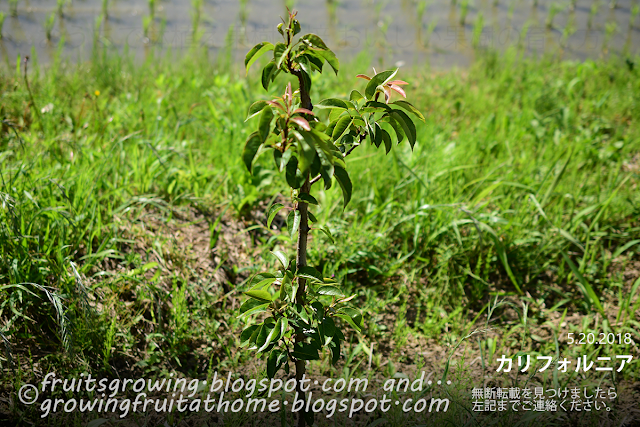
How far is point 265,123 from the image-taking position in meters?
1.12

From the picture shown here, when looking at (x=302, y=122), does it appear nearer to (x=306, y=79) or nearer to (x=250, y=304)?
(x=306, y=79)

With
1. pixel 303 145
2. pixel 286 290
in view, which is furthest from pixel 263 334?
pixel 303 145

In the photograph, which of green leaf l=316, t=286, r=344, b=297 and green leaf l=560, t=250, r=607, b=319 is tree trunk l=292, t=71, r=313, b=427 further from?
green leaf l=560, t=250, r=607, b=319

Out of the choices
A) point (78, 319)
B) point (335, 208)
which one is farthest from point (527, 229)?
point (78, 319)

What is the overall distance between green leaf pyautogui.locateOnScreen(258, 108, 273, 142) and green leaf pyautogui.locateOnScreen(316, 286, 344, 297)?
1.65 ft

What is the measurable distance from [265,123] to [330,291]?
0.54 metres

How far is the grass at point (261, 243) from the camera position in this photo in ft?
6.22

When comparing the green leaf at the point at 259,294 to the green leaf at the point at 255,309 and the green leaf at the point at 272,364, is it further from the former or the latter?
the green leaf at the point at 272,364

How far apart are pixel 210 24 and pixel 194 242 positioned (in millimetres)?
3651

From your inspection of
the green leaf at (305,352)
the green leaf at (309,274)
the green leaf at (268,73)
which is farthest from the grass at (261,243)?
the green leaf at (268,73)

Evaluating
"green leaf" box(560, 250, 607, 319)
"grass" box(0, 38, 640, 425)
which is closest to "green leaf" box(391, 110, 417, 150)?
"grass" box(0, 38, 640, 425)

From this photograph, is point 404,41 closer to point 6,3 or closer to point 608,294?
point 608,294

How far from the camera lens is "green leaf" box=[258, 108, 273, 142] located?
3.66 feet

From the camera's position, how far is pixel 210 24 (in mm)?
5250
